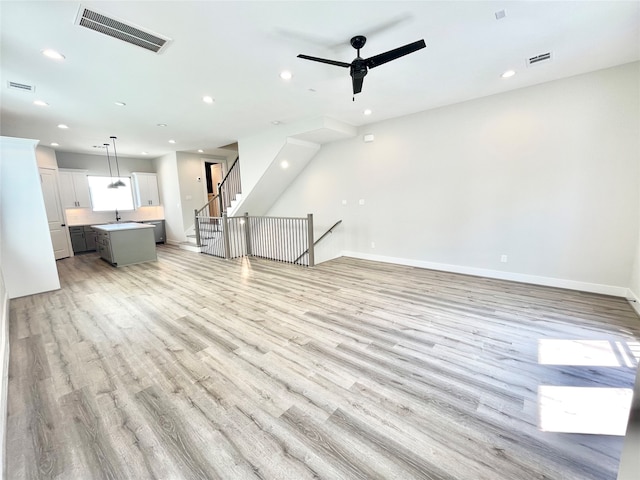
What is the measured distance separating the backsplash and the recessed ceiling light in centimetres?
701

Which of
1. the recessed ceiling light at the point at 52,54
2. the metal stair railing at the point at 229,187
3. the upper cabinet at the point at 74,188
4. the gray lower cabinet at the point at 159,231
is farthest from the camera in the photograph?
the gray lower cabinet at the point at 159,231

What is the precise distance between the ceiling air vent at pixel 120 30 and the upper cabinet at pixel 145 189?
772 cm

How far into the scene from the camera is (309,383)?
212 cm

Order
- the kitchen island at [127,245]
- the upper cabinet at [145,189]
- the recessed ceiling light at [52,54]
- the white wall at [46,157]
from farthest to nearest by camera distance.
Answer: the upper cabinet at [145,189] → the white wall at [46,157] → the kitchen island at [127,245] → the recessed ceiling light at [52,54]

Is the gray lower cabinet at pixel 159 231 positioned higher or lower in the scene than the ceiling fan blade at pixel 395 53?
lower

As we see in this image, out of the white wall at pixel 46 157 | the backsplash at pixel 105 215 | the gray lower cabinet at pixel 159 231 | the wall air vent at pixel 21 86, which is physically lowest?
the gray lower cabinet at pixel 159 231

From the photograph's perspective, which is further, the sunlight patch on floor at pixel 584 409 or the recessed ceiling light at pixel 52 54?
the recessed ceiling light at pixel 52 54

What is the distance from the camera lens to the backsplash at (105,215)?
824 centimetres

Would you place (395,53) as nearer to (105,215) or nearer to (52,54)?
(52,54)

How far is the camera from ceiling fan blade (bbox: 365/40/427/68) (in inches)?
Answer: 93.6

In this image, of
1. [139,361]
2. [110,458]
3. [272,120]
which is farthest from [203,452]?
[272,120]

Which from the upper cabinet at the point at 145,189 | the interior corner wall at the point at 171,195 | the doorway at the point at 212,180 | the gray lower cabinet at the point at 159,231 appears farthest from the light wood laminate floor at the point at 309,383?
the doorway at the point at 212,180

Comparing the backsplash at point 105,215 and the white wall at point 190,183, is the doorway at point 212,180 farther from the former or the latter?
the backsplash at point 105,215

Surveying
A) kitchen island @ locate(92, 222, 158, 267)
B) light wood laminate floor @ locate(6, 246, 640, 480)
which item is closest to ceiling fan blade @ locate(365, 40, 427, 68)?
light wood laminate floor @ locate(6, 246, 640, 480)
